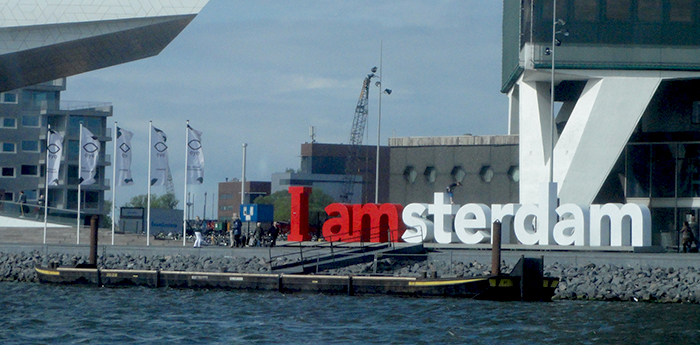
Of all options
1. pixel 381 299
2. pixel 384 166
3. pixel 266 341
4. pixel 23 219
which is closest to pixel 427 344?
pixel 266 341

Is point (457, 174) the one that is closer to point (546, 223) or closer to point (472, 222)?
point (472, 222)

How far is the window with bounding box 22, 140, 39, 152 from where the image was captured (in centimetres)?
9350

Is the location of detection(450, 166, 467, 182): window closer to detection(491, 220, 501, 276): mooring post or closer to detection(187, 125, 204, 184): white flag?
detection(187, 125, 204, 184): white flag

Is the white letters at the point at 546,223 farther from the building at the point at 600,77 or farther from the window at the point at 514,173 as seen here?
the window at the point at 514,173

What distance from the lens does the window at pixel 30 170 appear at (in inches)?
3671

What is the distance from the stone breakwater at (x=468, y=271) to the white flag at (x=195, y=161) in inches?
186

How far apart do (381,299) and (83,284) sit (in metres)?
13.2

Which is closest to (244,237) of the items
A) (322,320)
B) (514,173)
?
(514,173)

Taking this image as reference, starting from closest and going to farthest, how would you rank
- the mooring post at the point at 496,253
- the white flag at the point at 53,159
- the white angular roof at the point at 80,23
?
the mooring post at the point at 496,253
the white flag at the point at 53,159
the white angular roof at the point at 80,23

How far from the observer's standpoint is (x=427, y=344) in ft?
74.6

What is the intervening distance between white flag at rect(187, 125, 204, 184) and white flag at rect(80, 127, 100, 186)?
5219mm

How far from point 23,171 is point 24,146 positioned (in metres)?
2.57

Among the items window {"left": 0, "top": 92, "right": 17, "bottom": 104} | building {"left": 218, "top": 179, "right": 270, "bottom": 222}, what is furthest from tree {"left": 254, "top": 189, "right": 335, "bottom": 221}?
window {"left": 0, "top": 92, "right": 17, "bottom": 104}

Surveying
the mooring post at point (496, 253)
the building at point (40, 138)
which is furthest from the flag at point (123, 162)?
the building at point (40, 138)
